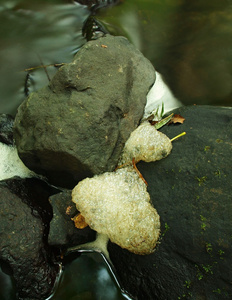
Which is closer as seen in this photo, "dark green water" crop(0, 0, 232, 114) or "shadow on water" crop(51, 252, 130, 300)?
"shadow on water" crop(51, 252, 130, 300)

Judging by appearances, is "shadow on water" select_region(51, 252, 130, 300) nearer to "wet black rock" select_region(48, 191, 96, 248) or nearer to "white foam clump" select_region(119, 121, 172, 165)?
"wet black rock" select_region(48, 191, 96, 248)

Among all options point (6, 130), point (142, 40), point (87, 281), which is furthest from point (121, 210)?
point (142, 40)

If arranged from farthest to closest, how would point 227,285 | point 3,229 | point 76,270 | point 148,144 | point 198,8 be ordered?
1. point 198,8
2. point 148,144
3. point 76,270
4. point 3,229
5. point 227,285

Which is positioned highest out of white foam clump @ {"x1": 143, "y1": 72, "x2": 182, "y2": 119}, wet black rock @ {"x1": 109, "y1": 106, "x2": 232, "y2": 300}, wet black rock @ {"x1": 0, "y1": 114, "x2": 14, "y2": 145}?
wet black rock @ {"x1": 0, "y1": 114, "x2": 14, "y2": 145}

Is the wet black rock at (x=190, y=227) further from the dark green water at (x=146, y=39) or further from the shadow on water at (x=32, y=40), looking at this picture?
the shadow on water at (x=32, y=40)

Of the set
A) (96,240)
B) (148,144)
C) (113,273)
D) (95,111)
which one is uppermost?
(95,111)

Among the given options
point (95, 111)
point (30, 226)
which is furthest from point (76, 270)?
point (95, 111)

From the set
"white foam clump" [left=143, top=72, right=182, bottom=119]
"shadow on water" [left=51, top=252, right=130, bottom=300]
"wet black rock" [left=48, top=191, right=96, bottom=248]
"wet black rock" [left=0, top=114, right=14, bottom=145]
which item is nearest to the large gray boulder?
"wet black rock" [left=48, top=191, right=96, bottom=248]

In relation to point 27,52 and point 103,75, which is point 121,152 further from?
point 27,52
